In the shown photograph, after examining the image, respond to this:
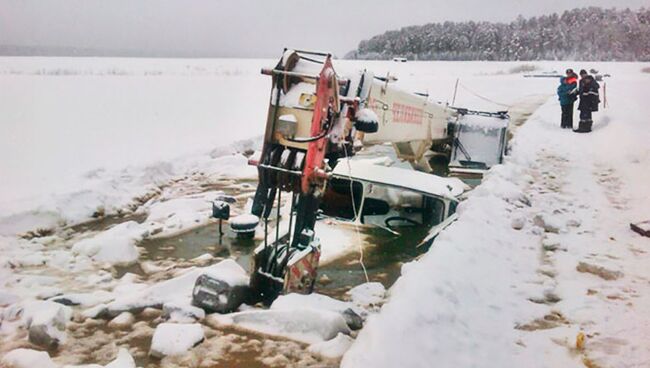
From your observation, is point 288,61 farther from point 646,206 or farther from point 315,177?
point 646,206

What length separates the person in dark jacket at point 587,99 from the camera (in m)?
13.4

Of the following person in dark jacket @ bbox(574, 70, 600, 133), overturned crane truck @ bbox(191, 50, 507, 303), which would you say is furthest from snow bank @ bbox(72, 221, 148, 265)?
person in dark jacket @ bbox(574, 70, 600, 133)

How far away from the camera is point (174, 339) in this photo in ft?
12.9

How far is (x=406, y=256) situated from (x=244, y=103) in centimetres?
1675

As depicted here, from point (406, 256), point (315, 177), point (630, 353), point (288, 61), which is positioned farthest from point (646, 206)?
point (288, 61)

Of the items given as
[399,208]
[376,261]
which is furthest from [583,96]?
[376,261]

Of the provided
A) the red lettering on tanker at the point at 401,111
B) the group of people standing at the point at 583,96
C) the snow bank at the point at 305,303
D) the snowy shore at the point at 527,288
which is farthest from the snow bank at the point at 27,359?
the group of people standing at the point at 583,96

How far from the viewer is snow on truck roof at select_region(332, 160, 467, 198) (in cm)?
654

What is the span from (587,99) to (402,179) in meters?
9.26

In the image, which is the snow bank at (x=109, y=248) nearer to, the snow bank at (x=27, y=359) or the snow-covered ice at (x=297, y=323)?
the snow bank at (x=27, y=359)

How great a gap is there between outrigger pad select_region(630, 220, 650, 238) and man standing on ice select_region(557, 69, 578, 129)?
9.30 m

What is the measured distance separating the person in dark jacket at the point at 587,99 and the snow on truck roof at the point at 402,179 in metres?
8.25

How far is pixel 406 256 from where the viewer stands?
6578 mm

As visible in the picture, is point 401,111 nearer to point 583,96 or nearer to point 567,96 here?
point 583,96
